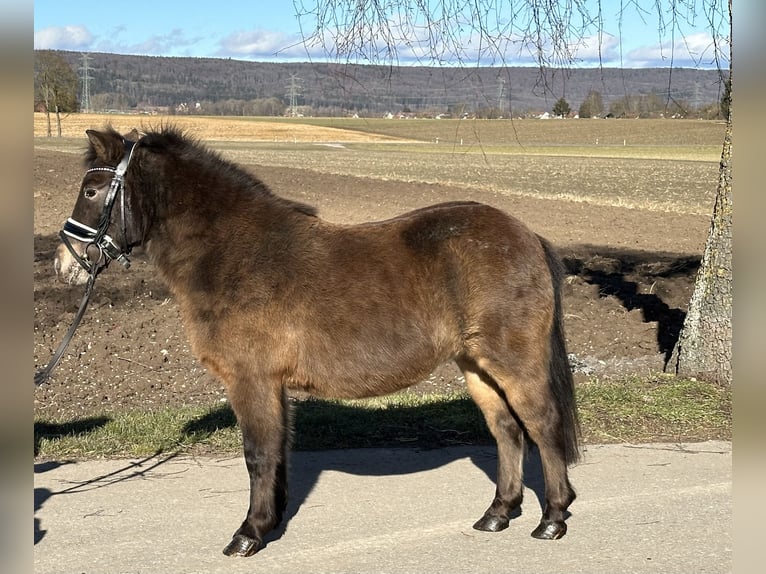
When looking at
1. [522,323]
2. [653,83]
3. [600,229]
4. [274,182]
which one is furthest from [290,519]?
[274,182]

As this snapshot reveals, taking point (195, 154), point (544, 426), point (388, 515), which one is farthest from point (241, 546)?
point (195, 154)

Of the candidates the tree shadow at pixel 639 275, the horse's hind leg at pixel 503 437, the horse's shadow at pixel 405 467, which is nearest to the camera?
the horse's hind leg at pixel 503 437

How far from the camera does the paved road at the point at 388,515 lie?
4.60 meters

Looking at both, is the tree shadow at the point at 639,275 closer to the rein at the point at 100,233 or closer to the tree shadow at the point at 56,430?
the tree shadow at the point at 56,430

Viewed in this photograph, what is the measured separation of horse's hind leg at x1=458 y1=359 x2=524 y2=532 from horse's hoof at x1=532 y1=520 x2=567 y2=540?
27 centimetres

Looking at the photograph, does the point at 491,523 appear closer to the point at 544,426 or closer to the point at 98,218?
the point at 544,426

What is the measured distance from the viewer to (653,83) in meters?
11.0

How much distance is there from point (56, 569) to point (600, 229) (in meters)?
16.0

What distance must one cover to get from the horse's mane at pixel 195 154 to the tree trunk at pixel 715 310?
4318 millimetres

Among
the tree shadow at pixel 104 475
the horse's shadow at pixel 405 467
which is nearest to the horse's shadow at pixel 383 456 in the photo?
the horse's shadow at pixel 405 467

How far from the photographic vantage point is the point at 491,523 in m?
5.12

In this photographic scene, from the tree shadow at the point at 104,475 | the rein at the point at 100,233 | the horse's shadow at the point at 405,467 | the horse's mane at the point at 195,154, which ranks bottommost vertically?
the horse's shadow at the point at 405,467

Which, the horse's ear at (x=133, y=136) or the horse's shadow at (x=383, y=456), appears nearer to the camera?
the horse's ear at (x=133, y=136)
